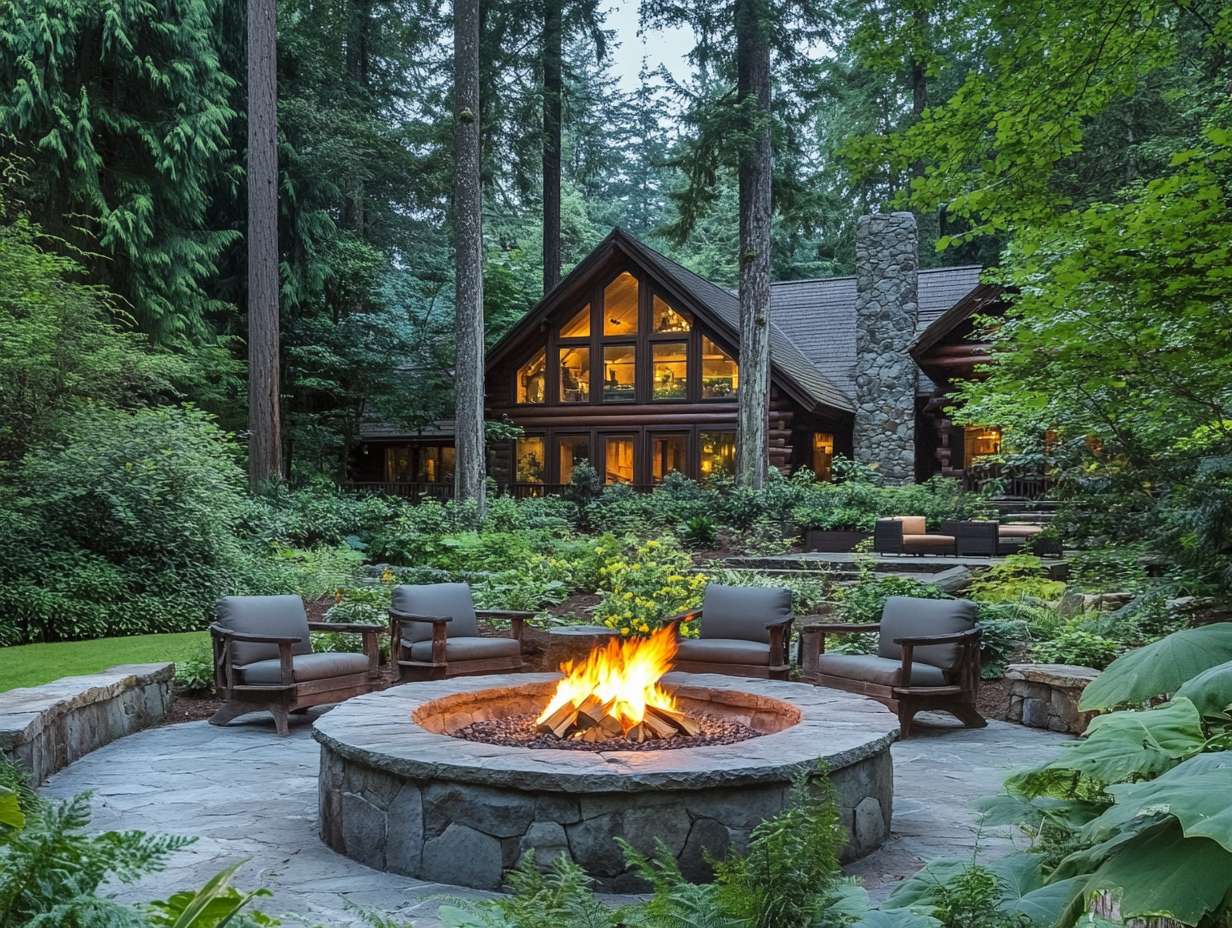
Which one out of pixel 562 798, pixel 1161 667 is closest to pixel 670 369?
pixel 562 798

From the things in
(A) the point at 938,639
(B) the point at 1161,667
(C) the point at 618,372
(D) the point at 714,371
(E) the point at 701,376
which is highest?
(C) the point at 618,372

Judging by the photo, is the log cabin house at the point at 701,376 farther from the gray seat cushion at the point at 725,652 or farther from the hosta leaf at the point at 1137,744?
the hosta leaf at the point at 1137,744

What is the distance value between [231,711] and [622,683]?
3.02 m

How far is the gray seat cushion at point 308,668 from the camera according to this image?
6.85m

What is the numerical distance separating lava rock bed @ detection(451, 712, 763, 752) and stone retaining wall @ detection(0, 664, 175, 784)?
7.09 feet

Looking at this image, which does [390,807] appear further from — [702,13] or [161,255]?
[702,13]

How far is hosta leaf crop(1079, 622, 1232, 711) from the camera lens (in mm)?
1596

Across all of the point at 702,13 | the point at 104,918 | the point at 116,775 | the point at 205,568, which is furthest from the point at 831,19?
the point at 104,918

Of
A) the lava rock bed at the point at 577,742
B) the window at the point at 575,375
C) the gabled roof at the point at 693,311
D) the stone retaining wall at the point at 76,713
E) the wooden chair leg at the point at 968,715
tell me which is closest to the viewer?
the lava rock bed at the point at 577,742

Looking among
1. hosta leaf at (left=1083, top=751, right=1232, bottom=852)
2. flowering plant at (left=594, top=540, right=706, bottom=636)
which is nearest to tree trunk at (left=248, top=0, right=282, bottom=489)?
flowering plant at (left=594, top=540, right=706, bottom=636)

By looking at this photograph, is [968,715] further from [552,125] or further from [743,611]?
[552,125]

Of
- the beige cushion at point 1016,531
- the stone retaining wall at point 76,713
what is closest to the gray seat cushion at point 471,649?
the stone retaining wall at point 76,713

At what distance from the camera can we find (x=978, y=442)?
71.7 ft

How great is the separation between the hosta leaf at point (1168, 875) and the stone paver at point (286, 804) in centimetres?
184
